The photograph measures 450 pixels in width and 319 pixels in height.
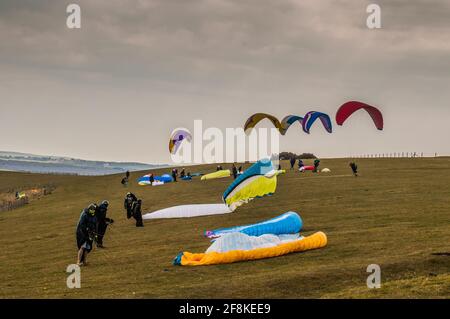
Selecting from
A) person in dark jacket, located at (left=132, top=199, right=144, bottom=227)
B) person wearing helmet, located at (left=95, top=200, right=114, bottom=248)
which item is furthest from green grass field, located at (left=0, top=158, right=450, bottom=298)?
person wearing helmet, located at (left=95, top=200, right=114, bottom=248)

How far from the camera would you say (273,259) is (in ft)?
63.3

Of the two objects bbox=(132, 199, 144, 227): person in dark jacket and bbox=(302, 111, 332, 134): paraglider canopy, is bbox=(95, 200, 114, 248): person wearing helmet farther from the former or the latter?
bbox=(302, 111, 332, 134): paraglider canopy

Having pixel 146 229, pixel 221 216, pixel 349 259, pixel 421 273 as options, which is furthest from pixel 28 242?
pixel 421 273

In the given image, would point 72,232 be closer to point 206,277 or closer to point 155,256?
point 155,256

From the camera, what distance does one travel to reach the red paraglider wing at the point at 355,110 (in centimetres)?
3894

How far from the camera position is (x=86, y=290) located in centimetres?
1599

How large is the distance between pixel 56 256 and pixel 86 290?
345 inches

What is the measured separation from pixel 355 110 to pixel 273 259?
22.4 m

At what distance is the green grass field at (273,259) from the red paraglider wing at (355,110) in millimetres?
4773

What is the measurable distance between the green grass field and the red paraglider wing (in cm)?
477

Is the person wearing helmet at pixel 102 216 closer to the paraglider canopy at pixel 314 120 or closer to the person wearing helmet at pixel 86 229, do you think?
the person wearing helmet at pixel 86 229

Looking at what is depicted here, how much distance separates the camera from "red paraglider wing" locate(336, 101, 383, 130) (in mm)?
38938
